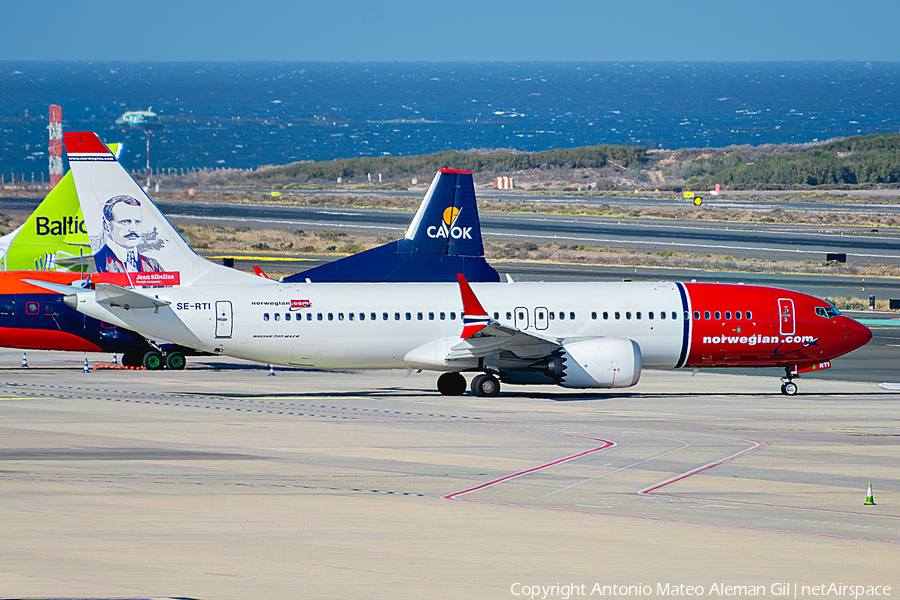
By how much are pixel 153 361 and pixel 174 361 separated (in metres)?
0.80

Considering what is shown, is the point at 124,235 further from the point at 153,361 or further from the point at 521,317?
the point at 521,317

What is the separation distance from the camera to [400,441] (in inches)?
1190

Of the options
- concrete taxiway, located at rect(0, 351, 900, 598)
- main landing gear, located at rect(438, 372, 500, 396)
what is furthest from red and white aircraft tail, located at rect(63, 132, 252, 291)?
main landing gear, located at rect(438, 372, 500, 396)

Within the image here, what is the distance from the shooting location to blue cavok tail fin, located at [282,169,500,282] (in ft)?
147

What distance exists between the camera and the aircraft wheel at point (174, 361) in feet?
151

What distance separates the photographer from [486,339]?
38125mm

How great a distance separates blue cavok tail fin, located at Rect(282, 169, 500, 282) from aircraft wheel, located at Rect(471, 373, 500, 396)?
23.3 feet

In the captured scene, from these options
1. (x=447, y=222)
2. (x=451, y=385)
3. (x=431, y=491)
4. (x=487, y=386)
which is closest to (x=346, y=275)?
(x=447, y=222)

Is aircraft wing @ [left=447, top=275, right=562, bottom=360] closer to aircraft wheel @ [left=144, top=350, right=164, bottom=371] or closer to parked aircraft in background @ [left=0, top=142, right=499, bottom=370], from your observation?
parked aircraft in background @ [left=0, top=142, right=499, bottom=370]

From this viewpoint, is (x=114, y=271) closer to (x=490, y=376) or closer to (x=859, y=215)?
(x=490, y=376)

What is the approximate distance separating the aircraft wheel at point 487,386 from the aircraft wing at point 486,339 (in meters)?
0.93

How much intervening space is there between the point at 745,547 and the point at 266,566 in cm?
795

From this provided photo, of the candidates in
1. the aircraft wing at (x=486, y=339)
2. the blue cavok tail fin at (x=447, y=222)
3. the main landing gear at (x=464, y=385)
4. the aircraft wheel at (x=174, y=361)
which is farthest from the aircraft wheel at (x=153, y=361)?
the aircraft wing at (x=486, y=339)

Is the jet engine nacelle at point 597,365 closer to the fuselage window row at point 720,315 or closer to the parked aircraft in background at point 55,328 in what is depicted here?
the fuselage window row at point 720,315
